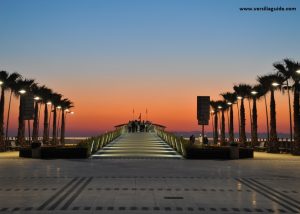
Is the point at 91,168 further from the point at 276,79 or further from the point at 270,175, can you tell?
the point at 276,79

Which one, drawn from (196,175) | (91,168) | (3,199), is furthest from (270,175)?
(3,199)

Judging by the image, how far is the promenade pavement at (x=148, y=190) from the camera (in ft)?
41.6

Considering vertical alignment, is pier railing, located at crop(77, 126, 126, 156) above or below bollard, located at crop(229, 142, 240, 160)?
above

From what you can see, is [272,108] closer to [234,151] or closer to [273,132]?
[273,132]

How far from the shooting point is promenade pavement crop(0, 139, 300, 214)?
1267 centimetres

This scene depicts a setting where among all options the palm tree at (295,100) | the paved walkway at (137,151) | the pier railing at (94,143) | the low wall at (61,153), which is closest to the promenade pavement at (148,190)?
the low wall at (61,153)

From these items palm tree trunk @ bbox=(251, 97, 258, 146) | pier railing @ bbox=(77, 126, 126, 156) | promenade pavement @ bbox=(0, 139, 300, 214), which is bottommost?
promenade pavement @ bbox=(0, 139, 300, 214)

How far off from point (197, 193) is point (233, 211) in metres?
3.26

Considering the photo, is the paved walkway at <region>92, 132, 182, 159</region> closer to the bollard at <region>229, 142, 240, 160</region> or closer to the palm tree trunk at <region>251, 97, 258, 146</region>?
the bollard at <region>229, 142, 240, 160</region>

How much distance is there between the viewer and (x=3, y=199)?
45.6ft

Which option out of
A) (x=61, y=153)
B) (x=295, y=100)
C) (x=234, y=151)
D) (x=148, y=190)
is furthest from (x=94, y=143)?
(x=148, y=190)

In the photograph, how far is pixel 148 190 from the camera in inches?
631

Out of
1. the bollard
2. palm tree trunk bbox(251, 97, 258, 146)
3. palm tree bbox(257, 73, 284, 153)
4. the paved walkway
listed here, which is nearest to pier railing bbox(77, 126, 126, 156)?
the paved walkway

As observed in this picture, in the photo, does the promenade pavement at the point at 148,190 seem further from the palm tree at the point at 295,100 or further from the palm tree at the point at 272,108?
the palm tree at the point at 272,108
